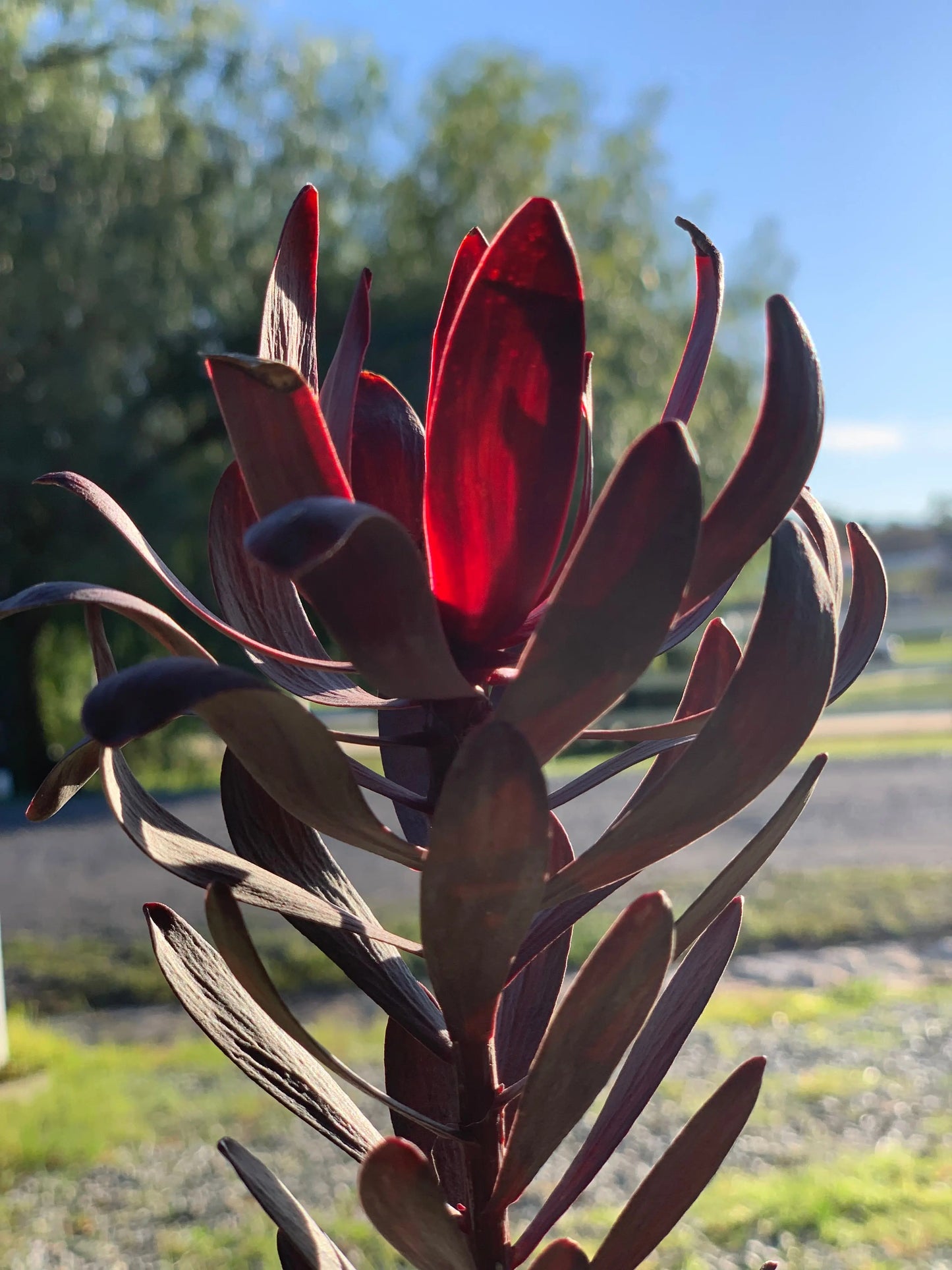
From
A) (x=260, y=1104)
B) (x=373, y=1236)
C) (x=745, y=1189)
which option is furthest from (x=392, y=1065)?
(x=260, y=1104)

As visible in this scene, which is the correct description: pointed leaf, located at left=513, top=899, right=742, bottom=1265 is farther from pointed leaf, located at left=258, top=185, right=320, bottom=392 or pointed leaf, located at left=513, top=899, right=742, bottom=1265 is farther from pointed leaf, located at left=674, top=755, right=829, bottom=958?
pointed leaf, located at left=258, top=185, right=320, bottom=392

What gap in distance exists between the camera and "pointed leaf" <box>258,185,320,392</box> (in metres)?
0.32

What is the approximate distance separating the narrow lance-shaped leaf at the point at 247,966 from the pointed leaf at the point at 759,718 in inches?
3.1

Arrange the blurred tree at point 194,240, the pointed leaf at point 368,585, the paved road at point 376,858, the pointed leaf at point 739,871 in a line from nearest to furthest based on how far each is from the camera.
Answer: the pointed leaf at point 368,585, the pointed leaf at point 739,871, the paved road at point 376,858, the blurred tree at point 194,240

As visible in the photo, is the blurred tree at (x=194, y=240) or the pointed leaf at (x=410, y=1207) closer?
the pointed leaf at (x=410, y=1207)

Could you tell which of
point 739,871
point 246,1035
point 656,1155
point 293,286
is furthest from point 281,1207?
point 656,1155

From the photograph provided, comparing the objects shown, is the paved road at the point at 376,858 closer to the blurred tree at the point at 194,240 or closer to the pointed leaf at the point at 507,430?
the blurred tree at the point at 194,240

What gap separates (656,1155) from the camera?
2.71m

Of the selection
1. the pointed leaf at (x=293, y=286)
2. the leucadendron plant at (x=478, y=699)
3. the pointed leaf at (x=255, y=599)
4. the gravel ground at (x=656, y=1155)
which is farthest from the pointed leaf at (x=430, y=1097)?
the gravel ground at (x=656, y=1155)

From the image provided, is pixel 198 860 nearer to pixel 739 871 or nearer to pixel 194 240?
pixel 739 871

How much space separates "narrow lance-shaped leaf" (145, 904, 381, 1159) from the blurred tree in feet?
19.5

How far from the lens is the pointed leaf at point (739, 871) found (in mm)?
306

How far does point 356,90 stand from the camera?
802cm

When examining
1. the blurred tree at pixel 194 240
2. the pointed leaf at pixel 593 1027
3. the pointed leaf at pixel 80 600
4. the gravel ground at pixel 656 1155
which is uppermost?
the blurred tree at pixel 194 240
